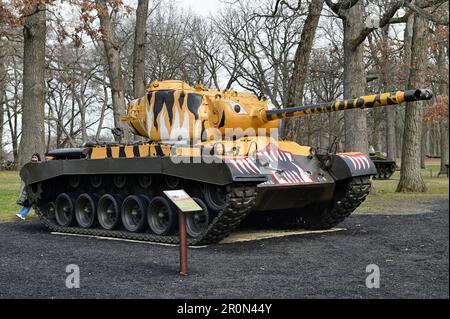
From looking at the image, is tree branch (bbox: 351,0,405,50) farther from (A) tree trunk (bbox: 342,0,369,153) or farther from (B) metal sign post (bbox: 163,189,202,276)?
(B) metal sign post (bbox: 163,189,202,276)

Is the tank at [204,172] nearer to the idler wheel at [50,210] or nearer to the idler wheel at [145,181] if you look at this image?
the idler wheel at [145,181]

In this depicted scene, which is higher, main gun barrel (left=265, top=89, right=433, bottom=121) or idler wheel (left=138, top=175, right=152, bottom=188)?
main gun barrel (left=265, top=89, right=433, bottom=121)

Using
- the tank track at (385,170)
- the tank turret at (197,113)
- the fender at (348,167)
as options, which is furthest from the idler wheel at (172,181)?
the tank track at (385,170)

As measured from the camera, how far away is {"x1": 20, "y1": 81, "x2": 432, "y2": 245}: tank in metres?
9.64

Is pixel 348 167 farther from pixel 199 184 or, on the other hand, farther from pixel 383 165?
pixel 383 165

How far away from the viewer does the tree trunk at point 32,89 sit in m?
15.6

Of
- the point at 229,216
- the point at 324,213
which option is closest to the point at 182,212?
the point at 229,216

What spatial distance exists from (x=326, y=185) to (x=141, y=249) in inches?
135

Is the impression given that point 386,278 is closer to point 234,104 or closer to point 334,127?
point 234,104

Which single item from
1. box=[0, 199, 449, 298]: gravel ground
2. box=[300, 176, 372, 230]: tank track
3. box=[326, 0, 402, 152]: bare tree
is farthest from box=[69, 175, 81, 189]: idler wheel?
box=[326, 0, 402, 152]: bare tree

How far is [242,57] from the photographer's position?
36.1 meters

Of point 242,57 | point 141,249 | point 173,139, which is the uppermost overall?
point 242,57

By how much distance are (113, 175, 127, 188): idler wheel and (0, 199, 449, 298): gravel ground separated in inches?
45.6
